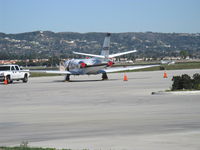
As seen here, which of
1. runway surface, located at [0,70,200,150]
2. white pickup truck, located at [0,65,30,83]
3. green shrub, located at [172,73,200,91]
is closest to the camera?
runway surface, located at [0,70,200,150]

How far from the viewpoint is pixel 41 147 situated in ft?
49.0

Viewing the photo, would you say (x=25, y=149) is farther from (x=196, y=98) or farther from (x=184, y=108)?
(x=196, y=98)

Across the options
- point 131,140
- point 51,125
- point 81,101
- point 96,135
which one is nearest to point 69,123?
point 51,125

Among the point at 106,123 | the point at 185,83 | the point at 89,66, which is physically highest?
the point at 89,66

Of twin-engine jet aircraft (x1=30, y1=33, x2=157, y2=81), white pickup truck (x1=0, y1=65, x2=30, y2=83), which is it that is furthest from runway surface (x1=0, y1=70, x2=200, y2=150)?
twin-engine jet aircraft (x1=30, y1=33, x2=157, y2=81)

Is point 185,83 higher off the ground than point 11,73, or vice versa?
point 185,83

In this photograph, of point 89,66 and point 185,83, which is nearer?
point 185,83

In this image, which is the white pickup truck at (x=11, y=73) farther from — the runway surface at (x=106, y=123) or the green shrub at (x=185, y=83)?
the runway surface at (x=106, y=123)

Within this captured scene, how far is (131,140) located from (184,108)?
368 inches

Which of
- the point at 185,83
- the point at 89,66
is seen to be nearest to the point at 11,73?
the point at 89,66

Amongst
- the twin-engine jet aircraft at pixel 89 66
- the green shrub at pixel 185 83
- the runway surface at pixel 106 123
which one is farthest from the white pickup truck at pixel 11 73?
the runway surface at pixel 106 123

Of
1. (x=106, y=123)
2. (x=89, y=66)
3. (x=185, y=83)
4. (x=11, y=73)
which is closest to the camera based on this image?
(x=106, y=123)

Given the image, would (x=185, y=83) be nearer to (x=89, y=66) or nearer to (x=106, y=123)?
(x=106, y=123)

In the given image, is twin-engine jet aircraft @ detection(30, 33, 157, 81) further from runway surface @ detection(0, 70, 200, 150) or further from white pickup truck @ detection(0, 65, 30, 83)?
runway surface @ detection(0, 70, 200, 150)
